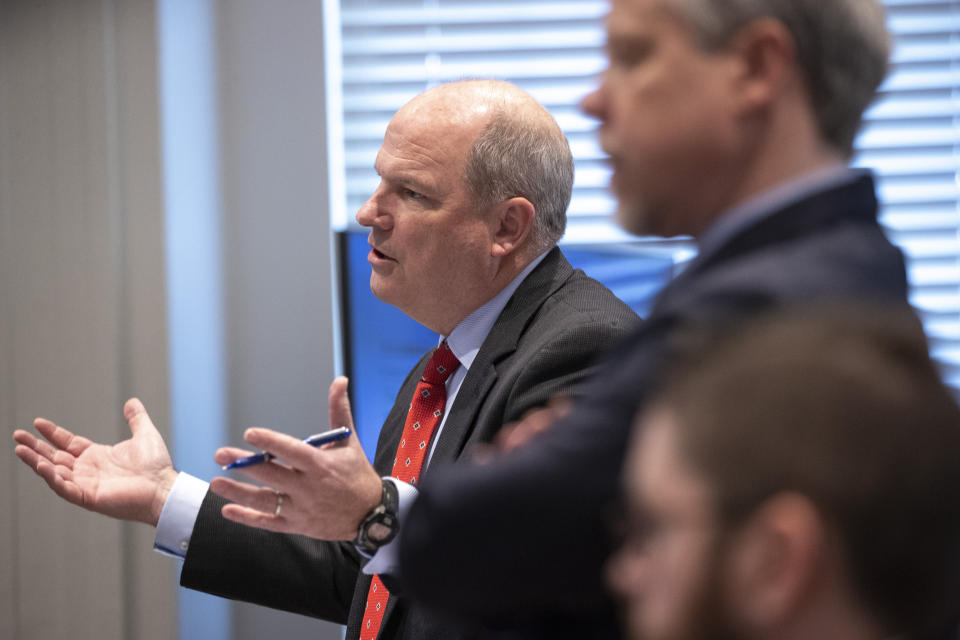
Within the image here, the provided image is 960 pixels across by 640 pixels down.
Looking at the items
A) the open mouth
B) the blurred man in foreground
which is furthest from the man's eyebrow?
the blurred man in foreground

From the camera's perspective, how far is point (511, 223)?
1.67 m

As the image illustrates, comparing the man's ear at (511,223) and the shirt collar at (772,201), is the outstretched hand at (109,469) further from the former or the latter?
the shirt collar at (772,201)

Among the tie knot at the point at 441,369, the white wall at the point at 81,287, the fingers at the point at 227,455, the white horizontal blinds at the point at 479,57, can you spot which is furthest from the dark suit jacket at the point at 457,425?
the white horizontal blinds at the point at 479,57

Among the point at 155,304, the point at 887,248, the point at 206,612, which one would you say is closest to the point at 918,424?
the point at 887,248

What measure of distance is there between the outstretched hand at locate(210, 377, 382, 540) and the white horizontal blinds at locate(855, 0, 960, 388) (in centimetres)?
245

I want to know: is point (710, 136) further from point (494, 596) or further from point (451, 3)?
point (451, 3)

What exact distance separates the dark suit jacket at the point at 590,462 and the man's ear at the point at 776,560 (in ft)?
0.64

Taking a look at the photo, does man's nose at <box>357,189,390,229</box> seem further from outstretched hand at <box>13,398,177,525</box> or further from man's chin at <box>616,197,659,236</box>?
man's chin at <box>616,197,659,236</box>

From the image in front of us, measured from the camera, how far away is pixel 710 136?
2.73 feet

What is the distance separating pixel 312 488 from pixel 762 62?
0.66 metres

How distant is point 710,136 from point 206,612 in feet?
7.44

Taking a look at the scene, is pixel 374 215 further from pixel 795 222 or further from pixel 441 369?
pixel 795 222

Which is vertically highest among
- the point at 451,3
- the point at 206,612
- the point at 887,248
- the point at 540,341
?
the point at 451,3

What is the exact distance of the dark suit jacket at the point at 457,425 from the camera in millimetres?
1373
